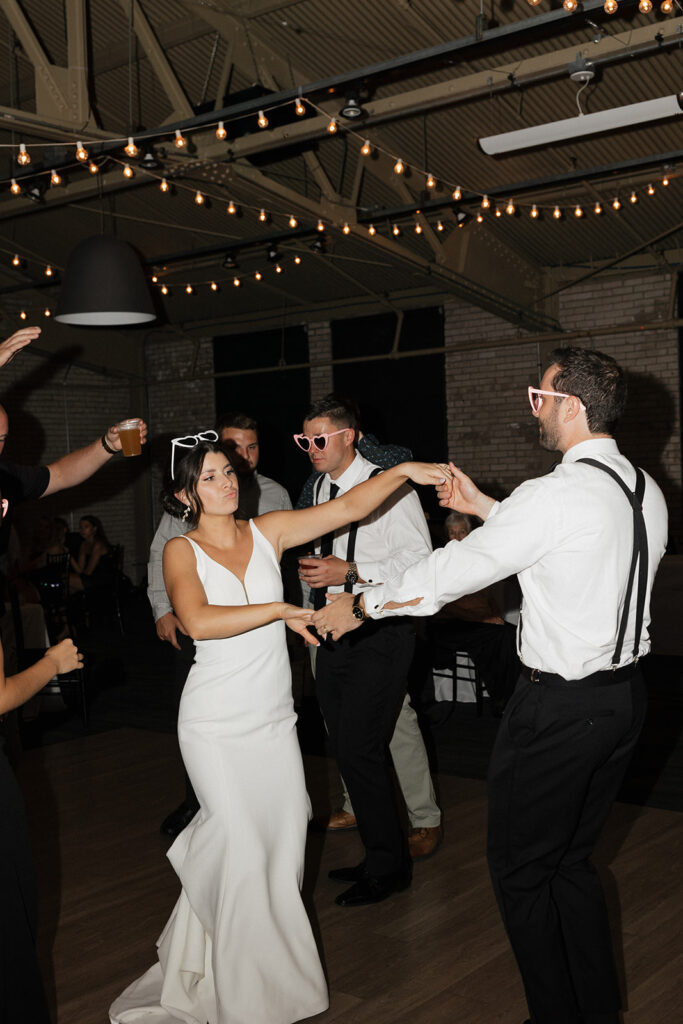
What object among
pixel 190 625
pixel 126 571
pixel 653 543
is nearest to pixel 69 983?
pixel 190 625

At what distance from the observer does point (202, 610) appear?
254 cm

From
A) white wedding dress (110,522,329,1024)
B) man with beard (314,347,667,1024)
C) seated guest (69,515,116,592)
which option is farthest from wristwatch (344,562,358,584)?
seated guest (69,515,116,592)

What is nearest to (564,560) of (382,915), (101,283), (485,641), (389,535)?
(389,535)

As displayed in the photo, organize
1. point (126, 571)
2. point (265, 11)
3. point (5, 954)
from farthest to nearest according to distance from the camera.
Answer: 1. point (126, 571)
2. point (265, 11)
3. point (5, 954)

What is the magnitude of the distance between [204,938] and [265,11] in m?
7.03

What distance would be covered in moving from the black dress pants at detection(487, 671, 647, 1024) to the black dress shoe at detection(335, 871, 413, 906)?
46.0 inches

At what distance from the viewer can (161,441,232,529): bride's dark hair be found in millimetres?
2781

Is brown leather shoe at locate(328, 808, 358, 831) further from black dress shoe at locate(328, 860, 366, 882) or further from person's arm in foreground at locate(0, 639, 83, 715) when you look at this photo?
person's arm in foreground at locate(0, 639, 83, 715)

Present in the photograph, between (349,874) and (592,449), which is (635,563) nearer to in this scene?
(592,449)

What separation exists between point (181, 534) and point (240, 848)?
1.66 m

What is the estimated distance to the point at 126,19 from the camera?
316 inches

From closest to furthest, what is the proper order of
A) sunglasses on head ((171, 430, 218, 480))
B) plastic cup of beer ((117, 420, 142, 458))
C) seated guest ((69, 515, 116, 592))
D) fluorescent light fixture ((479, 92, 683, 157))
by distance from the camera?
sunglasses on head ((171, 430, 218, 480)) < plastic cup of beer ((117, 420, 142, 458)) < fluorescent light fixture ((479, 92, 683, 157)) < seated guest ((69, 515, 116, 592))

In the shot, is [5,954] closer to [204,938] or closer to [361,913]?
[204,938]

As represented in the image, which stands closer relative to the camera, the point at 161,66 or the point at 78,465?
the point at 78,465
